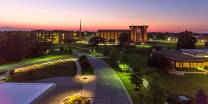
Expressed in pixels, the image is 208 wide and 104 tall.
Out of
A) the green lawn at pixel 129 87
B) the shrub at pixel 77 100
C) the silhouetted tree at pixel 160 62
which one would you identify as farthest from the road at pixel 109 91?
the silhouetted tree at pixel 160 62

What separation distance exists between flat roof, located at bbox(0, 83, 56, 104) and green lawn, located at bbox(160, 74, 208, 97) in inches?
702

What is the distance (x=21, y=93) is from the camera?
24.9 m

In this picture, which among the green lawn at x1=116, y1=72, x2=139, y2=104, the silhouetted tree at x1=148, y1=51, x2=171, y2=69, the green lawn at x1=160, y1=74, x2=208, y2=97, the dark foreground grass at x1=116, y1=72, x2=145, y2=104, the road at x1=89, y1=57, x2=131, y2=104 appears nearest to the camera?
the road at x1=89, y1=57, x2=131, y2=104

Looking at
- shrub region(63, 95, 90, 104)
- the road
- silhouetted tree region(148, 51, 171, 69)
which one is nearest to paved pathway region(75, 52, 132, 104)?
the road

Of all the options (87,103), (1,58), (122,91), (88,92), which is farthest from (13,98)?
(1,58)

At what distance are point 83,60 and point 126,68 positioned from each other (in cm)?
1304

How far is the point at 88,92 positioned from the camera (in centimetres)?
3616

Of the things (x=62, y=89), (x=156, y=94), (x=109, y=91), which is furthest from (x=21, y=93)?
(x=109, y=91)

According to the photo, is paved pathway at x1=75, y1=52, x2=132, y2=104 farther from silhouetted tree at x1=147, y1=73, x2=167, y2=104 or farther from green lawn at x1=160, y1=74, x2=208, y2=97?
green lawn at x1=160, y1=74, x2=208, y2=97

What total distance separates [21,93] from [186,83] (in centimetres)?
2621

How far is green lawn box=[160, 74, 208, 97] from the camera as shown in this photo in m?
39.3

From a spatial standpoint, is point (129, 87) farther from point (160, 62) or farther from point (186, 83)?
point (160, 62)

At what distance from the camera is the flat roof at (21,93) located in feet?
73.8

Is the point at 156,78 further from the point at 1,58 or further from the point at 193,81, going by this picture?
the point at 1,58
